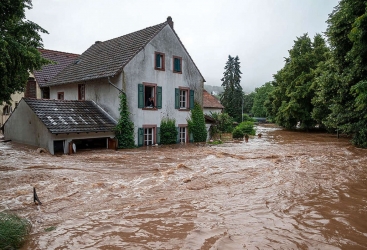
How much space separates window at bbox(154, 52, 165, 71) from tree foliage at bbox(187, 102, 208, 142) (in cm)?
459

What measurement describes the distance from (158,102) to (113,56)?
4870mm

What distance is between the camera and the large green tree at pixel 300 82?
3798cm

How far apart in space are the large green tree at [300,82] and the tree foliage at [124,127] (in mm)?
24652

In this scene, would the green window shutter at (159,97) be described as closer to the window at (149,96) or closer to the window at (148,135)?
the window at (149,96)

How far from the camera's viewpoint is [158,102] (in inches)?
873

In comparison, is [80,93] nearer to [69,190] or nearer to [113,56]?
[113,56]

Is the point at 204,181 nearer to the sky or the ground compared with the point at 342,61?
nearer to the ground

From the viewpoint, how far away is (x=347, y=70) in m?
19.6

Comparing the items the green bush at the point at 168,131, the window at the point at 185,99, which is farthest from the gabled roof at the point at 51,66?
the green bush at the point at 168,131

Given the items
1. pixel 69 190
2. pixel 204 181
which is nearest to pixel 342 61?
pixel 204 181

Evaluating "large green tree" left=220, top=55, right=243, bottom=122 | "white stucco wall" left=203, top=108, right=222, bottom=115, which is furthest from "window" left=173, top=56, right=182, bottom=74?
"large green tree" left=220, top=55, right=243, bottom=122

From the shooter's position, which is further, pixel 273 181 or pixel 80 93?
pixel 80 93

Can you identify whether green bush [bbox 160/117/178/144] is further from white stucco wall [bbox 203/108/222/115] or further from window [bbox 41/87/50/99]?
white stucco wall [bbox 203/108/222/115]

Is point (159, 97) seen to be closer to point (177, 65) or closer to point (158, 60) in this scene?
point (158, 60)
